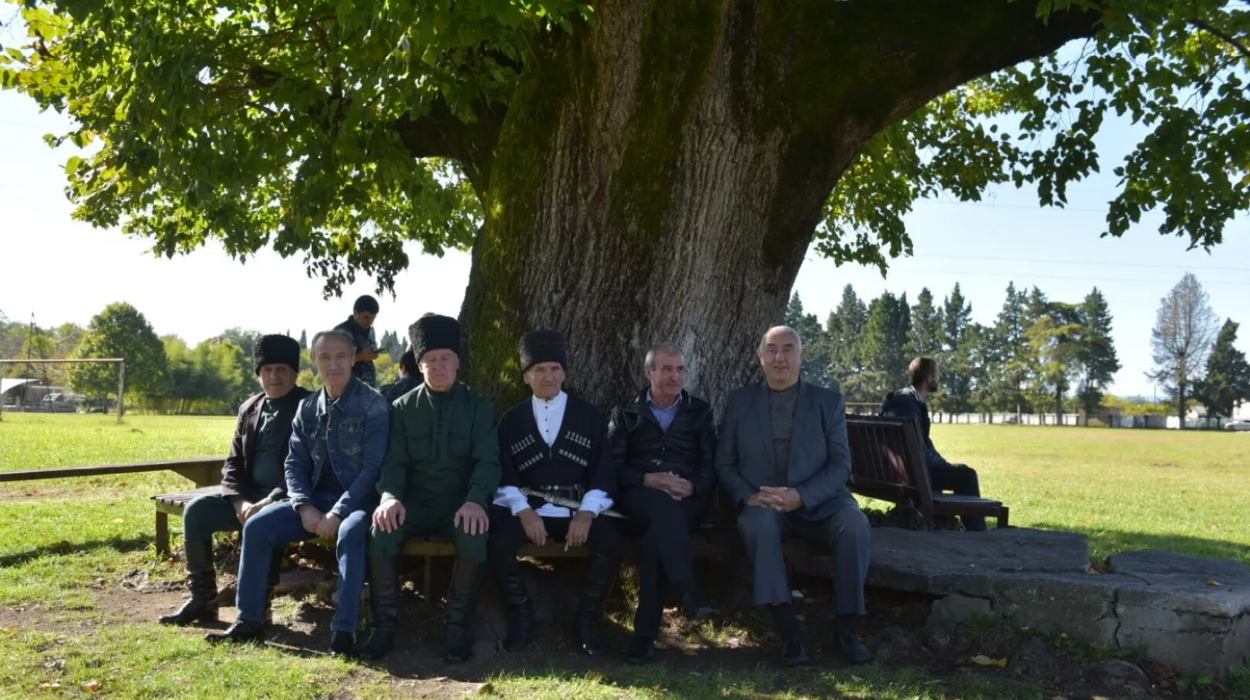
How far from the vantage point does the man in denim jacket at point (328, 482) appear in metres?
5.77

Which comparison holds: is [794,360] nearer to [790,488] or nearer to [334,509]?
[790,488]

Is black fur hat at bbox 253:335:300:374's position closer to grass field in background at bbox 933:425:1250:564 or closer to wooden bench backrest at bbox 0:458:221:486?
wooden bench backrest at bbox 0:458:221:486

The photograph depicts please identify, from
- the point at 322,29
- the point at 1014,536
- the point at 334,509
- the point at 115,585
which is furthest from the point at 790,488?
the point at 322,29

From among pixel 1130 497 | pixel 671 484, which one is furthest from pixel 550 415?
pixel 1130 497

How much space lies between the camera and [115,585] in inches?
294

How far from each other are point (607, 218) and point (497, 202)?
3.13 feet

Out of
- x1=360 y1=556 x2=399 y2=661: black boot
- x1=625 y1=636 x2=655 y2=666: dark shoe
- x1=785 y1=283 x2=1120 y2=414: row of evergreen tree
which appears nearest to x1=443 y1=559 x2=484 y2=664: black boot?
x1=360 y1=556 x2=399 y2=661: black boot

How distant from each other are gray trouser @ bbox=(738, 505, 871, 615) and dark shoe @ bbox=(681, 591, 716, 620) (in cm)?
41

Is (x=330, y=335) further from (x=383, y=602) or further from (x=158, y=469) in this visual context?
(x=158, y=469)

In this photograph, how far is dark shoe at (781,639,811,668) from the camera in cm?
552

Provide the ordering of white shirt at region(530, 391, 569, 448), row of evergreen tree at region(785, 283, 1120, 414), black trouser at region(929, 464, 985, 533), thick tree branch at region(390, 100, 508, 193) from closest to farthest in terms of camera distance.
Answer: white shirt at region(530, 391, 569, 448) < black trouser at region(929, 464, 985, 533) < thick tree branch at region(390, 100, 508, 193) < row of evergreen tree at region(785, 283, 1120, 414)

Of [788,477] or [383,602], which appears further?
[788,477]

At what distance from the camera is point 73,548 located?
8.75 m

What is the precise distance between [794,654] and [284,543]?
2.79 m
